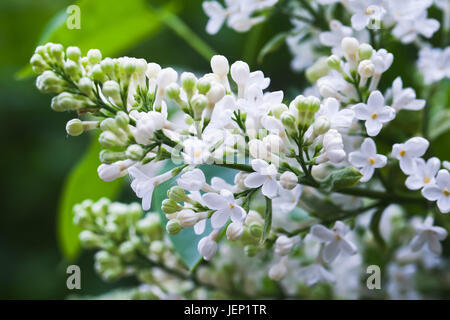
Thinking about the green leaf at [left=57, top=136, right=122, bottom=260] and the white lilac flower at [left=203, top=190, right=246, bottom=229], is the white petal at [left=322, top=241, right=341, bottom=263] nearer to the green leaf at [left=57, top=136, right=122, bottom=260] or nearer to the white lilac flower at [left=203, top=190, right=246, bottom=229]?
the white lilac flower at [left=203, top=190, right=246, bottom=229]

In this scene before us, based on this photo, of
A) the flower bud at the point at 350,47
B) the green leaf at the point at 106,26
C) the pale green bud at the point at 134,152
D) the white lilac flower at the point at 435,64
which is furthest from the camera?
the green leaf at the point at 106,26

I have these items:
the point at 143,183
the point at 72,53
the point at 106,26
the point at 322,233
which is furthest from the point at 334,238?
the point at 106,26

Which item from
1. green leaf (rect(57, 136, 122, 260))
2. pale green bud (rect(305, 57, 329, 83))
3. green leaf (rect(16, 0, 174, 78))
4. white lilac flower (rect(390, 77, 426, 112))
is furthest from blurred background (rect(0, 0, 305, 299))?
white lilac flower (rect(390, 77, 426, 112))

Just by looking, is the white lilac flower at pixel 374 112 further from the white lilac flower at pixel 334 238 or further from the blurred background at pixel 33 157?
the blurred background at pixel 33 157

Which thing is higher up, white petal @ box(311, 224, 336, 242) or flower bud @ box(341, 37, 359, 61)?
flower bud @ box(341, 37, 359, 61)

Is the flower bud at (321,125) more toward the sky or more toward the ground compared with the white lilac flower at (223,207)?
more toward the sky

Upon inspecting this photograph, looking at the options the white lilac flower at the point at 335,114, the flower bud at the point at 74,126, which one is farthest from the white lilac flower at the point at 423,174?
the flower bud at the point at 74,126
